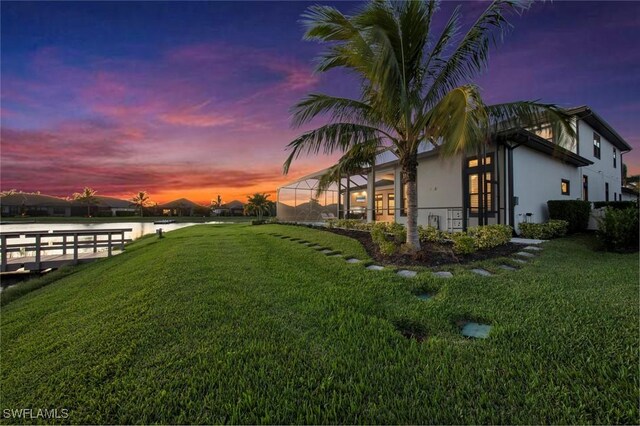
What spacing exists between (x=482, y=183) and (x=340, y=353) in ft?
27.8

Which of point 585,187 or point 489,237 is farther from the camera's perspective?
point 585,187

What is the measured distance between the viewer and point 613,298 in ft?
11.2

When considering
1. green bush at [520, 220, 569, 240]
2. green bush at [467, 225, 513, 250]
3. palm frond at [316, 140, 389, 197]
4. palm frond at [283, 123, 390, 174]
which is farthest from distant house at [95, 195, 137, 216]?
green bush at [520, 220, 569, 240]

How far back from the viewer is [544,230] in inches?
321

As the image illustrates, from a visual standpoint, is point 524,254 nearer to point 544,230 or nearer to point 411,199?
point 411,199

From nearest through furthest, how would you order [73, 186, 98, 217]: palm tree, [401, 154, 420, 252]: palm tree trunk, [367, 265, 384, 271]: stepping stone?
[367, 265, 384, 271]: stepping stone < [401, 154, 420, 252]: palm tree trunk < [73, 186, 98, 217]: palm tree

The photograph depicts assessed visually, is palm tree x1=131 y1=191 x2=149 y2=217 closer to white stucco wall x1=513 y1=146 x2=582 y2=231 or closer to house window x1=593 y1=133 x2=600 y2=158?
white stucco wall x1=513 y1=146 x2=582 y2=231

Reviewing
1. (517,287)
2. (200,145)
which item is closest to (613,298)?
(517,287)

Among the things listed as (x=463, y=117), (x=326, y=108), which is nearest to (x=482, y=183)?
(x=463, y=117)

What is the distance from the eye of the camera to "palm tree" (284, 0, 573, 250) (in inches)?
196

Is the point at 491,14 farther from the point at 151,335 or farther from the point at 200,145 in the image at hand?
the point at 200,145

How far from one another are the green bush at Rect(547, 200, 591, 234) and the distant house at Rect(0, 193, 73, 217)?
6424cm

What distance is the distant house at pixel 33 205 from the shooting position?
42.8 metres

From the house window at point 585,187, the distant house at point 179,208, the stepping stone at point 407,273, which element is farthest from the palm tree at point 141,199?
the house window at point 585,187
